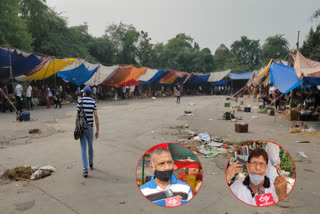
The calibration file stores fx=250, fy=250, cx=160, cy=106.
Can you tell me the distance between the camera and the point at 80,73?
1941 centimetres

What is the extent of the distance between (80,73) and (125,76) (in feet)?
18.1

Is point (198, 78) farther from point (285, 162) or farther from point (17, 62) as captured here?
point (285, 162)

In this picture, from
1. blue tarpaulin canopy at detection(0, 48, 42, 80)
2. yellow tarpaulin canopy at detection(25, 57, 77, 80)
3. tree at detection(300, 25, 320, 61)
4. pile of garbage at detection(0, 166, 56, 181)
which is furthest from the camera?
tree at detection(300, 25, 320, 61)

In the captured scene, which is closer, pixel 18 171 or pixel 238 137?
pixel 18 171

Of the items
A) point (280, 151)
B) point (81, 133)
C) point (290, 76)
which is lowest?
point (81, 133)

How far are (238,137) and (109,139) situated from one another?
4.00 m

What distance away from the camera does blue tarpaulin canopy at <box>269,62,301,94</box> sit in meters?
9.56

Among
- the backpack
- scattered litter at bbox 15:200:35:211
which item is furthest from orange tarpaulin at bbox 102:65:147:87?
scattered litter at bbox 15:200:35:211

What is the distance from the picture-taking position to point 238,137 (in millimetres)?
7863

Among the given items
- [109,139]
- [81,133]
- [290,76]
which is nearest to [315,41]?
[290,76]

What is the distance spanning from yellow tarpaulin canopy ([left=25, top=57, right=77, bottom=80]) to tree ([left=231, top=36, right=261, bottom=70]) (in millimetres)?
39434

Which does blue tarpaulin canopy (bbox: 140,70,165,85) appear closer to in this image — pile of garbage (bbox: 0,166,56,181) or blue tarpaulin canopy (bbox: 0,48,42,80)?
blue tarpaulin canopy (bbox: 0,48,42,80)

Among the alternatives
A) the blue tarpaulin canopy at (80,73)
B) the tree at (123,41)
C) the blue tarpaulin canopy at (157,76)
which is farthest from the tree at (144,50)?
the blue tarpaulin canopy at (80,73)

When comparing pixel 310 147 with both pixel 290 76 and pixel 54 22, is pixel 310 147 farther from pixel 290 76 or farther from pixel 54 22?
pixel 54 22
